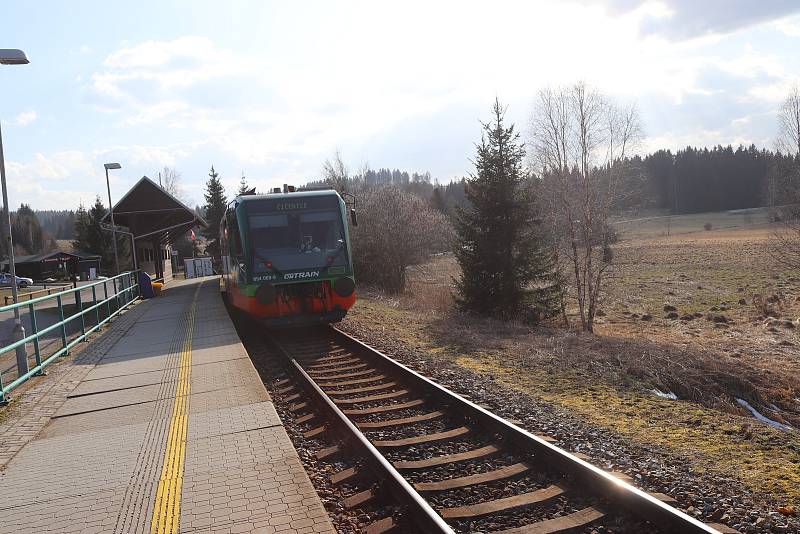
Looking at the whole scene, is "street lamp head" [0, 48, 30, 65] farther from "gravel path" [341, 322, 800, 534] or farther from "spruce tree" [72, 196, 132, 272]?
"spruce tree" [72, 196, 132, 272]

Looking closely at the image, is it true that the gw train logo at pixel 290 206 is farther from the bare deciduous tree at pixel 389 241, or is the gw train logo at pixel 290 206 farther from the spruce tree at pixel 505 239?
the bare deciduous tree at pixel 389 241

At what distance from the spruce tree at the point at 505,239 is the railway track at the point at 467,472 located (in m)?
11.5

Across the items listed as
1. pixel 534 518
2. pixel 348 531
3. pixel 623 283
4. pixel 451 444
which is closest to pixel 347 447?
pixel 451 444

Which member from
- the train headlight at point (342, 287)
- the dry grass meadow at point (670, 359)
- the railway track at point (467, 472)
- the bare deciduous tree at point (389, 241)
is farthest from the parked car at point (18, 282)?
the railway track at point (467, 472)

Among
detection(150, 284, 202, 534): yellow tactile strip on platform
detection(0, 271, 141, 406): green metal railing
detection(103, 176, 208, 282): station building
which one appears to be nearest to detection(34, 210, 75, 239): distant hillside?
detection(103, 176, 208, 282): station building

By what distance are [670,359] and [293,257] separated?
814 cm

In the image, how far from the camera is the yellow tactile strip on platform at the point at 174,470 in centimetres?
435

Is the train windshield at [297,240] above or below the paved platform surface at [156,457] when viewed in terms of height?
above

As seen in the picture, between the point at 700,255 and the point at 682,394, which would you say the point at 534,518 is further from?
the point at 700,255

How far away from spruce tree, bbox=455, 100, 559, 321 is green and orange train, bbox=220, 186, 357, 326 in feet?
22.5

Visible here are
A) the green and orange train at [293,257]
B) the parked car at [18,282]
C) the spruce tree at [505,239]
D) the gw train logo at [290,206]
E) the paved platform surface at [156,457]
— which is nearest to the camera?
the paved platform surface at [156,457]

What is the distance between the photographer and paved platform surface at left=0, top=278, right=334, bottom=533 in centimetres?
446

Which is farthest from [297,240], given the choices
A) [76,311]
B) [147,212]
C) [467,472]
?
[147,212]

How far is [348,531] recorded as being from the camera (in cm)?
430
